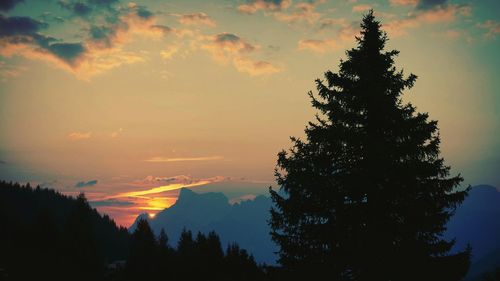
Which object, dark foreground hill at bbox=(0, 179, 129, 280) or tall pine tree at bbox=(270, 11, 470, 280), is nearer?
tall pine tree at bbox=(270, 11, 470, 280)

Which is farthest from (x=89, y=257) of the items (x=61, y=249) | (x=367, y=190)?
(x=367, y=190)

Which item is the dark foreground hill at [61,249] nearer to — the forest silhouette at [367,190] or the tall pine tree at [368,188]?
the forest silhouette at [367,190]

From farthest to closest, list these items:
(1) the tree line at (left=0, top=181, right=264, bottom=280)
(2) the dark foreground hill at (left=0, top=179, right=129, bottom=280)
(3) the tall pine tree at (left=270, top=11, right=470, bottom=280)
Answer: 1. (1) the tree line at (left=0, top=181, right=264, bottom=280)
2. (2) the dark foreground hill at (left=0, top=179, right=129, bottom=280)
3. (3) the tall pine tree at (left=270, top=11, right=470, bottom=280)

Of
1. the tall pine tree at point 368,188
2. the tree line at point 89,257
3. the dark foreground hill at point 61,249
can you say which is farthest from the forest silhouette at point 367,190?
the dark foreground hill at point 61,249

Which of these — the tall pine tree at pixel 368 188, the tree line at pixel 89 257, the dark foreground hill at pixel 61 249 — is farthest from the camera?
the tree line at pixel 89 257

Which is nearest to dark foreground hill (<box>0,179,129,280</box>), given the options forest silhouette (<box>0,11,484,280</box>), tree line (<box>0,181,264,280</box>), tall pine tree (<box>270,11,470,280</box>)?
tree line (<box>0,181,264,280</box>)

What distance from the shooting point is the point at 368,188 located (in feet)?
44.0

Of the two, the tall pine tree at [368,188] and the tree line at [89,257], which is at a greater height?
the tall pine tree at [368,188]

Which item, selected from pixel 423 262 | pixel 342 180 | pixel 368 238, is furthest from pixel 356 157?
pixel 423 262

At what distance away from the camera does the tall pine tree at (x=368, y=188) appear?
13.2m

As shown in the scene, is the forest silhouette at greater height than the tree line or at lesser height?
greater

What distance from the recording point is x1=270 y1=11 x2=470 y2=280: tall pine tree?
43.3ft

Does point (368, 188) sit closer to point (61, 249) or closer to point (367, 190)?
point (367, 190)

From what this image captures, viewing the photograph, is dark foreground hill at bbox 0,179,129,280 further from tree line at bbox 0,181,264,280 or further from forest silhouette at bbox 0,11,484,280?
forest silhouette at bbox 0,11,484,280
